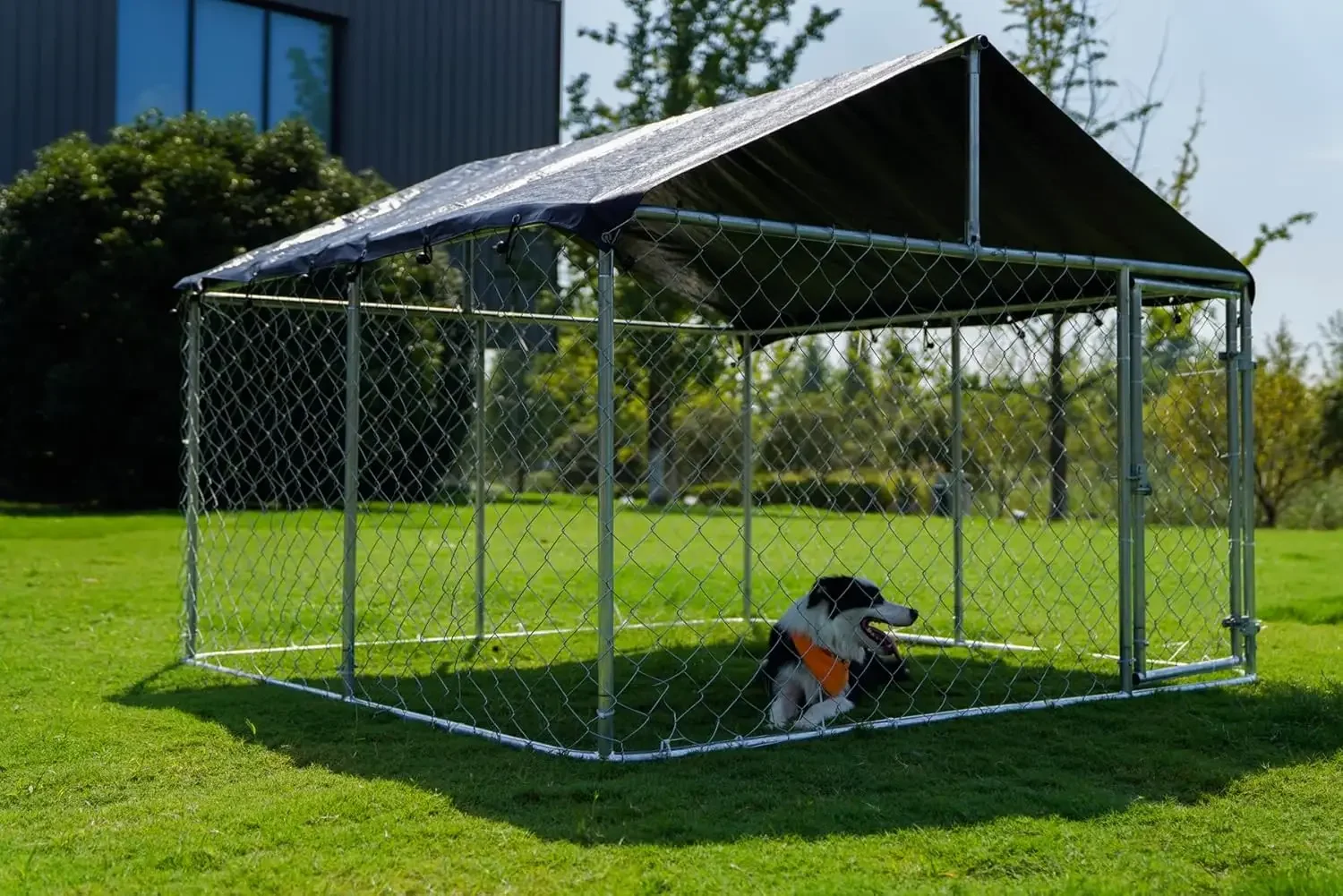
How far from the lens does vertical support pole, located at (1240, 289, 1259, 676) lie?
5.75m

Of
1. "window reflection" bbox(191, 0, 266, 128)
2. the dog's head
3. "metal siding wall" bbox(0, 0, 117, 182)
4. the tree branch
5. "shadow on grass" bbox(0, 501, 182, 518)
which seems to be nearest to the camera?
the dog's head

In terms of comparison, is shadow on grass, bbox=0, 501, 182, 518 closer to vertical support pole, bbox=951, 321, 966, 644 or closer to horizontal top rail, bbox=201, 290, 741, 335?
horizontal top rail, bbox=201, 290, 741, 335

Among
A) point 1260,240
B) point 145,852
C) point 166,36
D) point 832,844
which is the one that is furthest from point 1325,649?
point 166,36

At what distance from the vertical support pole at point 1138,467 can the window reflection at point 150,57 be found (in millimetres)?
13341

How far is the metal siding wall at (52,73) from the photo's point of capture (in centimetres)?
1537

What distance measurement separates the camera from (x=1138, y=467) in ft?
17.8

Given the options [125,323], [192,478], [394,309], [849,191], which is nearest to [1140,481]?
[849,191]

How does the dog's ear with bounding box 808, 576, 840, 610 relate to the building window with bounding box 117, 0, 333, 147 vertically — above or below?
below

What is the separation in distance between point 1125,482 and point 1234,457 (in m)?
0.62

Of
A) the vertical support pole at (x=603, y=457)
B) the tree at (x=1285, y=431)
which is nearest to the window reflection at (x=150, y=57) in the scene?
the vertical support pole at (x=603, y=457)

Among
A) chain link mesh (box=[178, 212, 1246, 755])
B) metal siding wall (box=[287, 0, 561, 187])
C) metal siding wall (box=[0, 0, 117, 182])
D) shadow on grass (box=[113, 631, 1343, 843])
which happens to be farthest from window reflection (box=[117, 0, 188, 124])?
shadow on grass (box=[113, 631, 1343, 843])

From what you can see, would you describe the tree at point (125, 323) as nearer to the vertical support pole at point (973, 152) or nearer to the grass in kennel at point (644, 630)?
the grass in kennel at point (644, 630)

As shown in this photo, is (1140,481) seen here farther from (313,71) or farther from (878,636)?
(313,71)

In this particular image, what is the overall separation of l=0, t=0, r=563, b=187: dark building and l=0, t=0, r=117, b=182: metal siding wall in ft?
0.04
